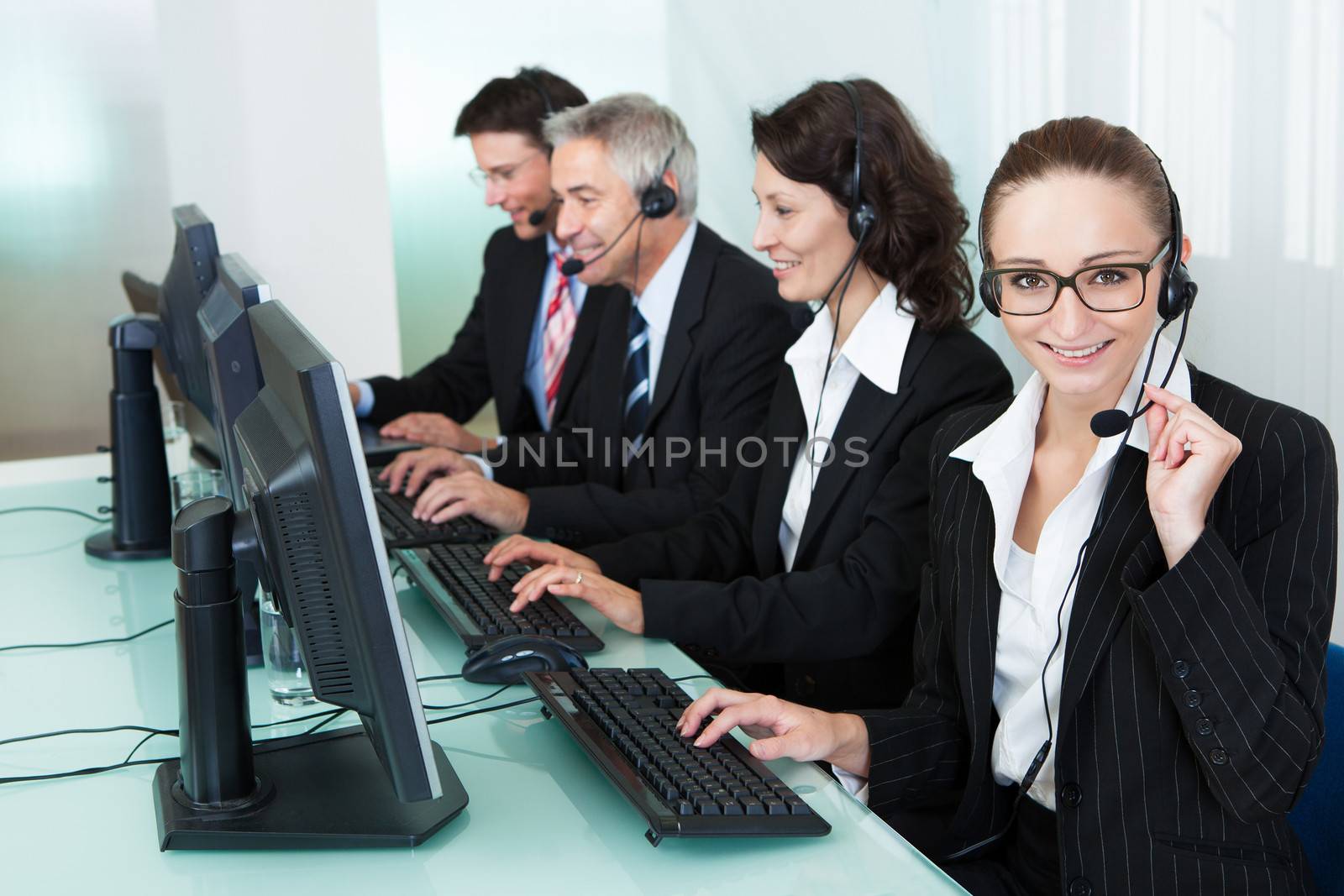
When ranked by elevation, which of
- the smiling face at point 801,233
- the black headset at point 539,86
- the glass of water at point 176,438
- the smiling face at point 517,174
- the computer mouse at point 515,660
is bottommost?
the computer mouse at point 515,660

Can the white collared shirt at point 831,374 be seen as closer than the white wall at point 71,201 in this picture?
Yes

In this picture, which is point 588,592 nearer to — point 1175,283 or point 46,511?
point 1175,283

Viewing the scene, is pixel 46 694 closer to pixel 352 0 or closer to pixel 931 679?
pixel 931 679

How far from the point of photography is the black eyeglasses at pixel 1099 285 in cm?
120

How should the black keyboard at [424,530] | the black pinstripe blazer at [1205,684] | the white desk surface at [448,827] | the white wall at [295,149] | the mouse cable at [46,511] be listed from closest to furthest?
the white desk surface at [448,827]
the black pinstripe blazer at [1205,684]
the black keyboard at [424,530]
the mouse cable at [46,511]
the white wall at [295,149]

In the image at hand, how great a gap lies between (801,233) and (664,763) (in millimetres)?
996

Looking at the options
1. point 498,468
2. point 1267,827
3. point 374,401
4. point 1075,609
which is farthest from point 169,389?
point 1267,827

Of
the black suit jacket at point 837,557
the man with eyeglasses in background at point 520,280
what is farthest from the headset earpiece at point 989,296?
the man with eyeglasses in background at point 520,280

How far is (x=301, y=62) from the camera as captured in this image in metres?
3.70

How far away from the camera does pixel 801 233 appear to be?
1.87 m

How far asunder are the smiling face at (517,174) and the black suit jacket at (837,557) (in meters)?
1.22

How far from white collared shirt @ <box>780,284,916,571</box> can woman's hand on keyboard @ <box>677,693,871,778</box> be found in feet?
1.88

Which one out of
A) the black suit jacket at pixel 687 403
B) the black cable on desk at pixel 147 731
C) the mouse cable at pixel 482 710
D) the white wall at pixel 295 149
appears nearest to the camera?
the black cable on desk at pixel 147 731

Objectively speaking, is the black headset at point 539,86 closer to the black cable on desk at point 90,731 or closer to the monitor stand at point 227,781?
the black cable on desk at point 90,731
